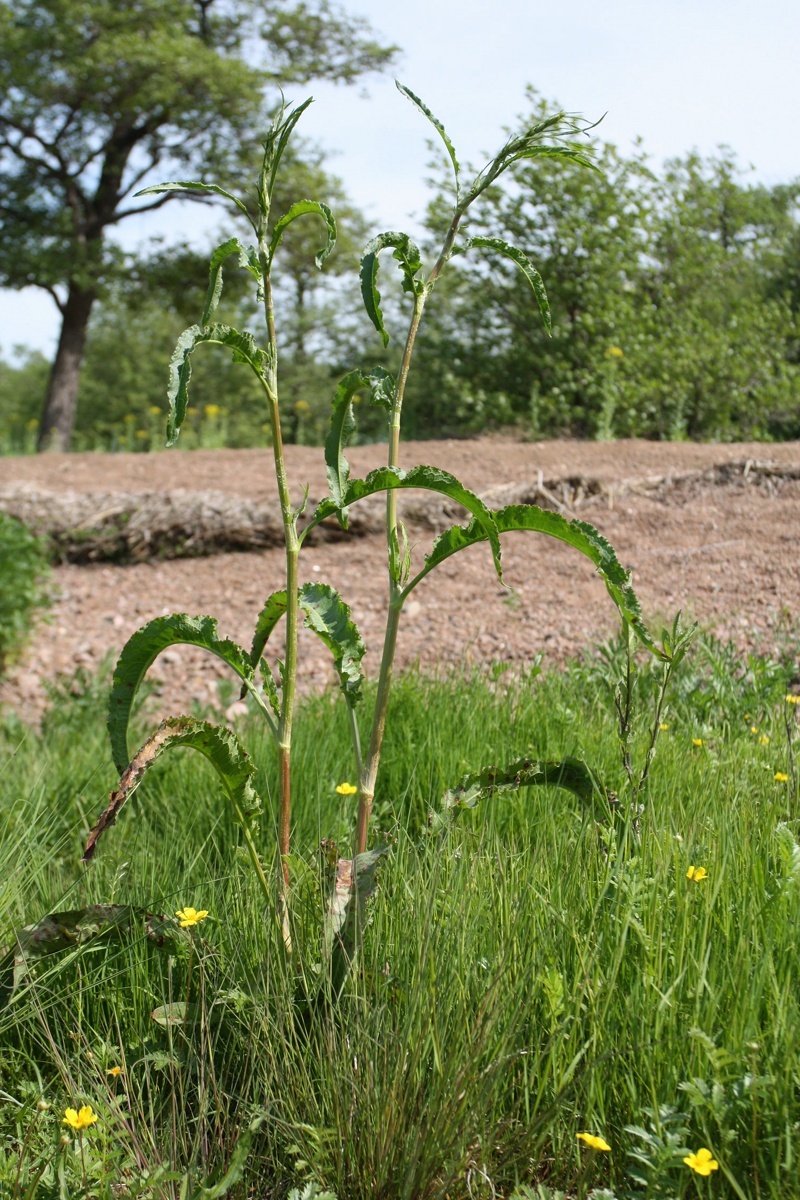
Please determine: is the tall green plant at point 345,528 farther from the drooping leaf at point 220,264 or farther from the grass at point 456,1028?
the grass at point 456,1028

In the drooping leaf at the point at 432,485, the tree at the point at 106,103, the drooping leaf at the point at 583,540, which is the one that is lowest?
the drooping leaf at the point at 583,540

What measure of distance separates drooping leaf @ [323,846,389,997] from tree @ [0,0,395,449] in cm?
1164

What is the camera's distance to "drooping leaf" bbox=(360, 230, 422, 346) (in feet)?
4.71

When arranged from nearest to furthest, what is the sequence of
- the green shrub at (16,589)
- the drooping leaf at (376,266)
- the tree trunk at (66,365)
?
the drooping leaf at (376,266) → the green shrub at (16,589) → the tree trunk at (66,365)

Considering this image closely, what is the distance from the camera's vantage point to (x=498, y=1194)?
4.40 ft

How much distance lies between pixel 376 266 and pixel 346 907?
97cm

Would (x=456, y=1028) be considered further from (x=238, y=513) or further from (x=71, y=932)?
(x=238, y=513)

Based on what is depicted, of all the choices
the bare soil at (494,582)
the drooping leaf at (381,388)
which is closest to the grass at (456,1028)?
the drooping leaf at (381,388)

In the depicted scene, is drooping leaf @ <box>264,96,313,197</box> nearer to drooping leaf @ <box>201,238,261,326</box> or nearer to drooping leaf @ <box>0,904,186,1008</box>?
drooping leaf @ <box>201,238,261,326</box>

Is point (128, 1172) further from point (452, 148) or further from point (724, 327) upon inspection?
point (724, 327)

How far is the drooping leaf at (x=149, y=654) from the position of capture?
58.2 inches

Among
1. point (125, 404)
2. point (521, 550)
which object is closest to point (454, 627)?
point (521, 550)

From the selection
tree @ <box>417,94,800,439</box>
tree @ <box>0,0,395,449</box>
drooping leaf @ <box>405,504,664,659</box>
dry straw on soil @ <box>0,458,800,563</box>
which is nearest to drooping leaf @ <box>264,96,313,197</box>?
drooping leaf @ <box>405,504,664,659</box>

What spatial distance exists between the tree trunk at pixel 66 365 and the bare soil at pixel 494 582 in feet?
23.7
